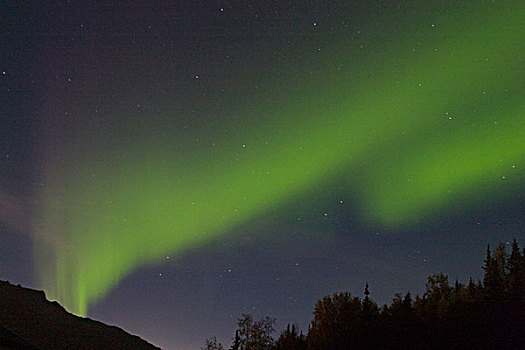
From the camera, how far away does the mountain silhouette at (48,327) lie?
47.7m

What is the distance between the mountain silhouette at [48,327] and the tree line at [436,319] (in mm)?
15093

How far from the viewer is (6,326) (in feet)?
148

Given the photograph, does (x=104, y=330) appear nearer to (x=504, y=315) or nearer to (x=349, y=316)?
(x=349, y=316)

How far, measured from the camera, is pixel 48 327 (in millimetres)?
52594

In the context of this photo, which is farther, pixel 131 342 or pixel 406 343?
pixel 131 342

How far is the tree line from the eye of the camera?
157 ft

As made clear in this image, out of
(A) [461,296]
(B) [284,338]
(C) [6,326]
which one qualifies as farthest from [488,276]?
(C) [6,326]

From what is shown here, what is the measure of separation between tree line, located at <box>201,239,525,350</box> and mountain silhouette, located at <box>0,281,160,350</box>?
1509cm

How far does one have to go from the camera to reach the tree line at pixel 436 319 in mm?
47906

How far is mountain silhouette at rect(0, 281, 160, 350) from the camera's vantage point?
47.7m

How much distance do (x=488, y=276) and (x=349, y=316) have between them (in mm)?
19792

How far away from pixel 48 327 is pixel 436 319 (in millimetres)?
39636

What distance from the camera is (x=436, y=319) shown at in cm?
5441

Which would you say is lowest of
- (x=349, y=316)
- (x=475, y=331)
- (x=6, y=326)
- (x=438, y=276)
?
(x=6, y=326)
